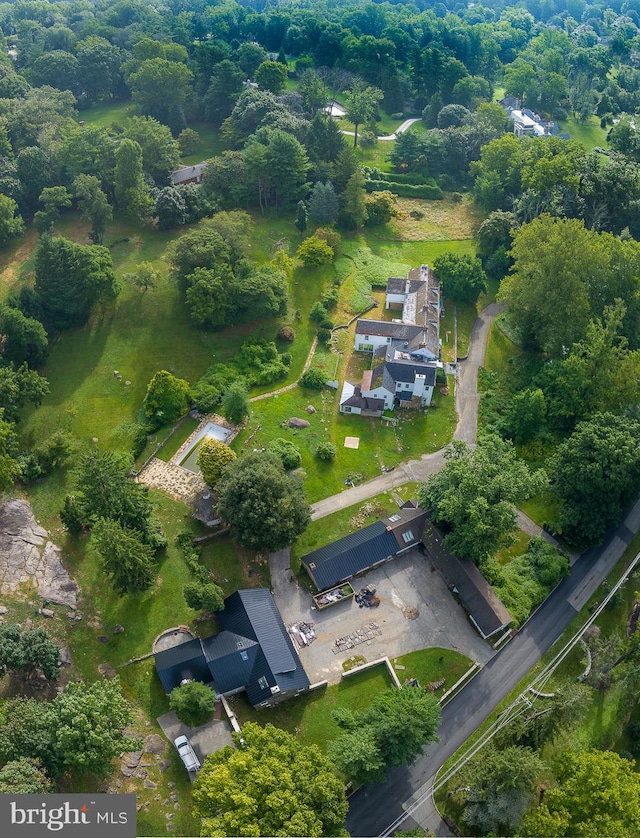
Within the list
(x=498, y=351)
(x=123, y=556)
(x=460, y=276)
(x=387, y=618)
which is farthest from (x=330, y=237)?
(x=123, y=556)

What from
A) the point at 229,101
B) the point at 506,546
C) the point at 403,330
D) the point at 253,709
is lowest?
the point at 253,709

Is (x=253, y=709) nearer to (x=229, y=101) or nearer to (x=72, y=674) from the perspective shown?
(x=72, y=674)

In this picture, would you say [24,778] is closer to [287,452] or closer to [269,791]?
[269,791]

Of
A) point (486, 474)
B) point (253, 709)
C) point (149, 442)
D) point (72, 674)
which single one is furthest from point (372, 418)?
point (72, 674)

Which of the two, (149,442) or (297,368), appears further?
(297,368)

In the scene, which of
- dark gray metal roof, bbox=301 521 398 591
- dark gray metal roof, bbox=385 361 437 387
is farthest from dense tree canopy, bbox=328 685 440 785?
dark gray metal roof, bbox=385 361 437 387

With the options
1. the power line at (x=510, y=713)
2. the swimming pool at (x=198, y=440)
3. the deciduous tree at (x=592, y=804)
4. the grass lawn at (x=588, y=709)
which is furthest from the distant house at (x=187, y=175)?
the deciduous tree at (x=592, y=804)
